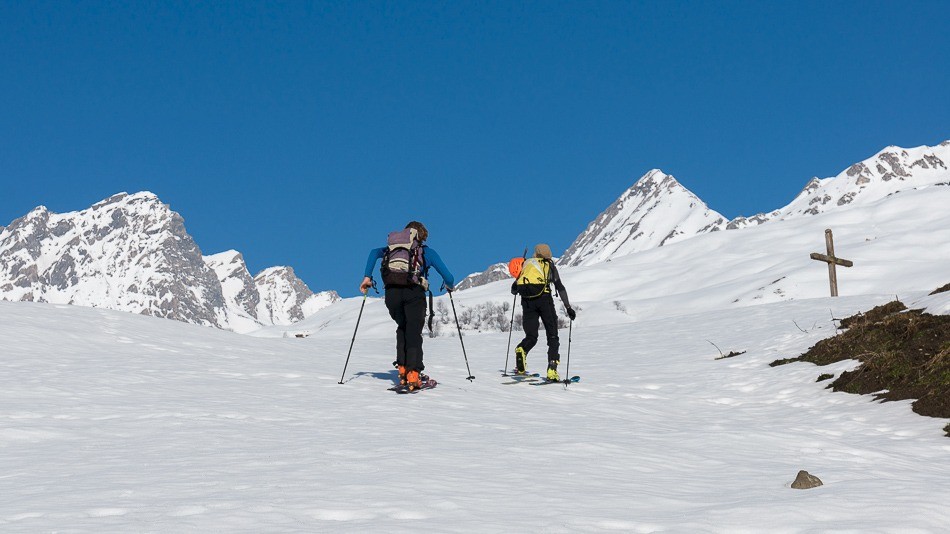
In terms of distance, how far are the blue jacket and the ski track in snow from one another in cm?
159

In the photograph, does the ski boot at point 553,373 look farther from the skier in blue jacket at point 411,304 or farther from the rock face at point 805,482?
the rock face at point 805,482

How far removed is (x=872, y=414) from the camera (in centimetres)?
1021

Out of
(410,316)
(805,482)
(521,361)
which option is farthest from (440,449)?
(521,361)

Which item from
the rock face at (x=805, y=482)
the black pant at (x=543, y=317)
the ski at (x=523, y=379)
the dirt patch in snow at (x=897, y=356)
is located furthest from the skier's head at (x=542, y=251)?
the rock face at (x=805, y=482)

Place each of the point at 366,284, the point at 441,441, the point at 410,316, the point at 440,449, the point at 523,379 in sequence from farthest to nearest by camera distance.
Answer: the point at 523,379 < the point at 366,284 < the point at 410,316 < the point at 441,441 < the point at 440,449

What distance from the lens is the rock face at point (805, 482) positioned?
6070 mm

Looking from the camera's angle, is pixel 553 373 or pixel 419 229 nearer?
pixel 419 229

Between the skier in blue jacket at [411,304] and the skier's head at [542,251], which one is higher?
the skier's head at [542,251]

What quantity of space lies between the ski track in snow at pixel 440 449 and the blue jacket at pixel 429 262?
159 cm

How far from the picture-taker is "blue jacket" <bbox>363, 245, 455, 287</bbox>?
11.8 metres

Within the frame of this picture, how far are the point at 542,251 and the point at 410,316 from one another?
3249 mm

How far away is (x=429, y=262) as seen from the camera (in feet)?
39.0

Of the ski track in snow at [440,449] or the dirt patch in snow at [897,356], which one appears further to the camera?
the dirt patch in snow at [897,356]

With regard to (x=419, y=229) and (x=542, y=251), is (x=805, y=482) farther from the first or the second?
(x=542, y=251)
